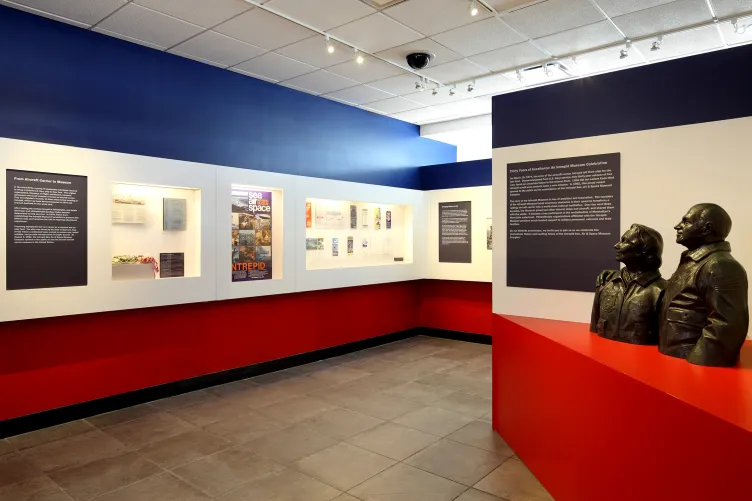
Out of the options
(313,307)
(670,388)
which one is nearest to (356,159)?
(313,307)

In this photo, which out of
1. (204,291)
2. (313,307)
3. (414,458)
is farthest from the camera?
(313,307)

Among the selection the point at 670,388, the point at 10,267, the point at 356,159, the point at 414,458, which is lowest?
the point at 414,458

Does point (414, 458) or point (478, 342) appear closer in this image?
point (414, 458)

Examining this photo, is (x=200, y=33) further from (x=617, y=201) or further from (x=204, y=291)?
(x=617, y=201)

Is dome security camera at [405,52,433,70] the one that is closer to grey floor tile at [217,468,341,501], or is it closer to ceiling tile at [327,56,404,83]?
ceiling tile at [327,56,404,83]

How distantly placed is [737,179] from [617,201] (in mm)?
688

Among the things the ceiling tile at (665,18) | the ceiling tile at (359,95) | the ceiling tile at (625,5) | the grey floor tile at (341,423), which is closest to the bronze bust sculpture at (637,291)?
the grey floor tile at (341,423)

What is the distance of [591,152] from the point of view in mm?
3627

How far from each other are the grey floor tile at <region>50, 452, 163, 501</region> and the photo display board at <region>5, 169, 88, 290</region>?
160cm

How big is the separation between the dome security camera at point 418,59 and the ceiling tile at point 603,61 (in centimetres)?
174

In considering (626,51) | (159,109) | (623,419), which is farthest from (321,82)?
(623,419)

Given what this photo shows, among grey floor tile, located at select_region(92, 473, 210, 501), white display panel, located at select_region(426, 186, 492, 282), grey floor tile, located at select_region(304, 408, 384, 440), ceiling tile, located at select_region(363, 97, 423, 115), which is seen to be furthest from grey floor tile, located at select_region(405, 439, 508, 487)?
ceiling tile, located at select_region(363, 97, 423, 115)

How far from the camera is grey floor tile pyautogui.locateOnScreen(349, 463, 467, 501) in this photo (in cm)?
319

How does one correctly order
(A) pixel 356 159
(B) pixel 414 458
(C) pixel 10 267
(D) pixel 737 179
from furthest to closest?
(A) pixel 356 159
(C) pixel 10 267
(B) pixel 414 458
(D) pixel 737 179
